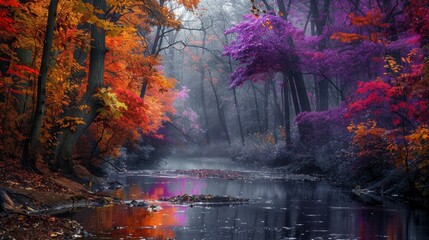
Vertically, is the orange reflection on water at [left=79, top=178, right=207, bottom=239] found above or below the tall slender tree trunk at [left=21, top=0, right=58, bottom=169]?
below

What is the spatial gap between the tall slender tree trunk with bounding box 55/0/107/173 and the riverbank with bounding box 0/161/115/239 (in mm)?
784

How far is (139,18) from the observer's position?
1008 inches

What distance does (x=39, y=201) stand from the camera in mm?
12453

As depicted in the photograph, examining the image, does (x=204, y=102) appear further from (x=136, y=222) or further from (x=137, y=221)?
(x=136, y=222)

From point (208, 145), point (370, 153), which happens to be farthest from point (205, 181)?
point (208, 145)

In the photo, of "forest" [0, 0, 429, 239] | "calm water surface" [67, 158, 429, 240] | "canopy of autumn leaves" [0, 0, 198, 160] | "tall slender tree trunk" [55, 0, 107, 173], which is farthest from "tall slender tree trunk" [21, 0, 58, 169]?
"tall slender tree trunk" [55, 0, 107, 173]

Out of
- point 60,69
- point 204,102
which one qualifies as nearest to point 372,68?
point 60,69

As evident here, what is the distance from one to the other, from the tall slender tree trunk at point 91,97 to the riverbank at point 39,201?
78 centimetres

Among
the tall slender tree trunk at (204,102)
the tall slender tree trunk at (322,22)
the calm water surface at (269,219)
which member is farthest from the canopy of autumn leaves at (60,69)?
the tall slender tree trunk at (204,102)

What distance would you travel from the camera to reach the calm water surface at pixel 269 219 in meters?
10.3

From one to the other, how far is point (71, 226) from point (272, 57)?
66.9 feet

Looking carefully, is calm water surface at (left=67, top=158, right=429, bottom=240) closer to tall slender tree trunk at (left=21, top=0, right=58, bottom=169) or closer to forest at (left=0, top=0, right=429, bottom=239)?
forest at (left=0, top=0, right=429, bottom=239)

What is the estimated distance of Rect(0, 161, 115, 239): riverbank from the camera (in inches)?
356

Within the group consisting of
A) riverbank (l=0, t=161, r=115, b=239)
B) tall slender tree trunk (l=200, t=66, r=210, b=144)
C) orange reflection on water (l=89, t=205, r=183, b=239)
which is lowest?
orange reflection on water (l=89, t=205, r=183, b=239)
